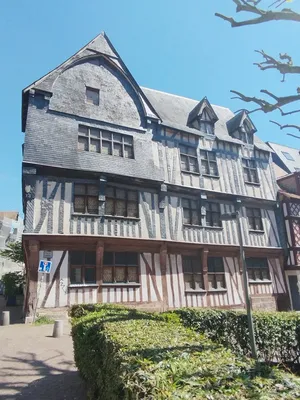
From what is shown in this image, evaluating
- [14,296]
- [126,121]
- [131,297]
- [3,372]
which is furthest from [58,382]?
[14,296]

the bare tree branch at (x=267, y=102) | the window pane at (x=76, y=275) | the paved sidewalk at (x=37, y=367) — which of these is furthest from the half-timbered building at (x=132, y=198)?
the bare tree branch at (x=267, y=102)

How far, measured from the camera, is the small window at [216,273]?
563 inches

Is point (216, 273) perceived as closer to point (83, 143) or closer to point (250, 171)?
point (250, 171)

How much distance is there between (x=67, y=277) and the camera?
36.3 feet

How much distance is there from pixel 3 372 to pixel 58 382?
1400 mm

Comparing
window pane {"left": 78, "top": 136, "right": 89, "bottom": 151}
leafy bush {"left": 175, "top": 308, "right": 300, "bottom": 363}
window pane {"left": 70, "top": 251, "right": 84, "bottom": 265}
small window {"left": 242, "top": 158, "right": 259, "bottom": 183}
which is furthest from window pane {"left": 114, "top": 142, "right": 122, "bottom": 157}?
leafy bush {"left": 175, "top": 308, "right": 300, "bottom": 363}

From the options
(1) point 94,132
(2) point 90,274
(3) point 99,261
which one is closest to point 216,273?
(3) point 99,261

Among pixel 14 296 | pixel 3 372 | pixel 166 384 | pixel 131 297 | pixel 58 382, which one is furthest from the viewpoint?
pixel 14 296

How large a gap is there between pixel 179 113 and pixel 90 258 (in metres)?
10.9

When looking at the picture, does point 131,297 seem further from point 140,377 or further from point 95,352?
point 140,377

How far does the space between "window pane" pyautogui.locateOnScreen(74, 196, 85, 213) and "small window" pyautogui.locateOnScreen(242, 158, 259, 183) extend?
1045cm

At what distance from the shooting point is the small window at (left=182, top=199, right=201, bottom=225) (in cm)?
1456

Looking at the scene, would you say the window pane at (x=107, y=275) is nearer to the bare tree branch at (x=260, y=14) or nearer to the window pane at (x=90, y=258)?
the window pane at (x=90, y=258)

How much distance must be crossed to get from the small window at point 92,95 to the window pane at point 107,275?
8.47m
